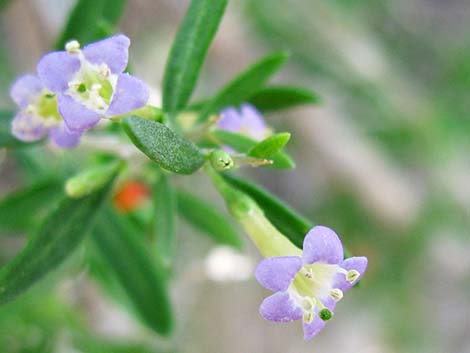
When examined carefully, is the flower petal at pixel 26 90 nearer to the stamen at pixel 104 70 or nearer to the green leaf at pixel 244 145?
the stamen at pixel 104 70

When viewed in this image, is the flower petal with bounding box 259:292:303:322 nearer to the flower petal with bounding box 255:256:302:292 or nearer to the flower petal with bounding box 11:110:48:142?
the flower petal with bounding box 255:256:302:292

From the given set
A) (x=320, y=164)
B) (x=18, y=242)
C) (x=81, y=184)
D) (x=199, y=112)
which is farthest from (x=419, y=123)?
(x=81, y=184)

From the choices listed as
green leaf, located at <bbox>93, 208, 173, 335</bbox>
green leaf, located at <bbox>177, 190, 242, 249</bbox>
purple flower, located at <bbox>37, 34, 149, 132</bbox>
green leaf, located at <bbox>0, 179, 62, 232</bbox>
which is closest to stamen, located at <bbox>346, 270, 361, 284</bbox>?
purple flower, located at <bbox>37, 34, 149, 132</bbox>

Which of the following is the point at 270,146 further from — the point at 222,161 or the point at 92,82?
the point at 92,82

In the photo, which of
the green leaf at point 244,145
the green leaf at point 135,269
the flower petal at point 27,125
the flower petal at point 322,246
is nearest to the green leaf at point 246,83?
the green leaf at point 244,145

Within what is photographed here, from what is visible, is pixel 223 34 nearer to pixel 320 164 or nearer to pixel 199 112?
pixel 320 164

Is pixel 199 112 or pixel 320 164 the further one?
pixel 320 164
